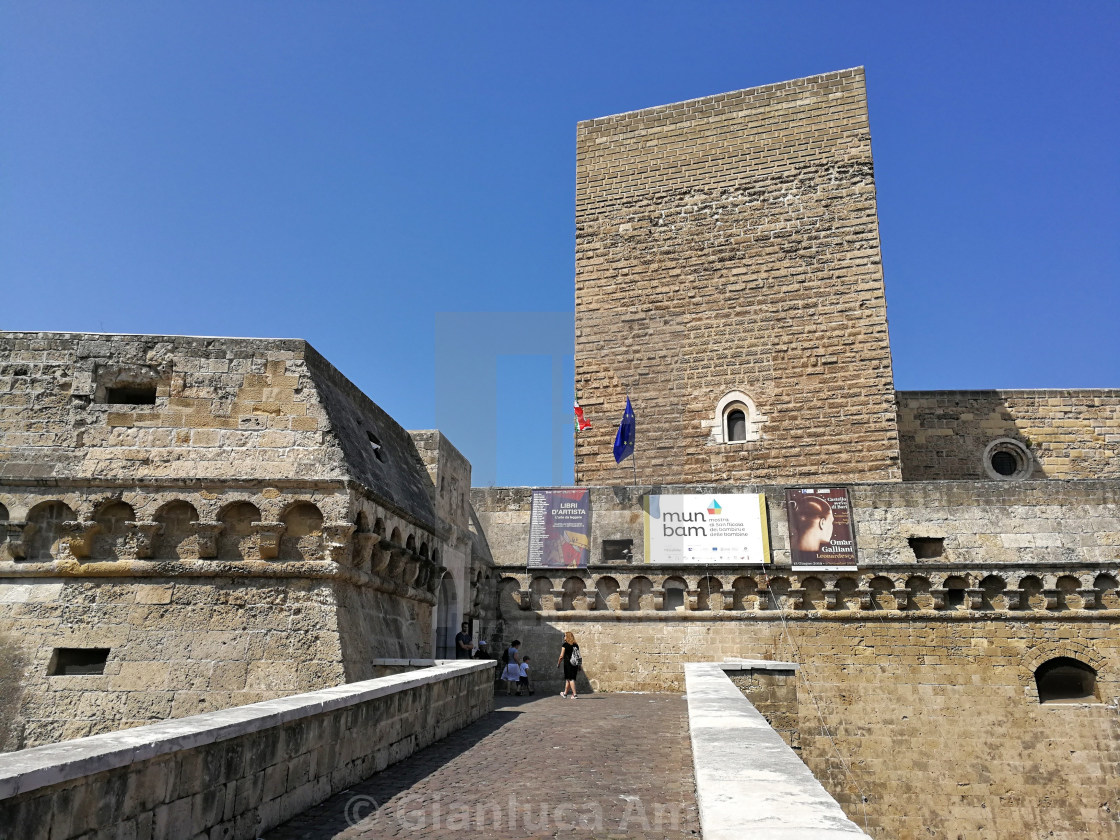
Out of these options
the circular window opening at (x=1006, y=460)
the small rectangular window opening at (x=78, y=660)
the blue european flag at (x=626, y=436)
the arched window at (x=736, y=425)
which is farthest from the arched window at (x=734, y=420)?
the small rectangular window opening at (x=78, y=660)

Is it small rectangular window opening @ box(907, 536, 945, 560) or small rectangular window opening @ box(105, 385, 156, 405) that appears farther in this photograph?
small rectangular window opening @ box(907, 536, 945, 560)

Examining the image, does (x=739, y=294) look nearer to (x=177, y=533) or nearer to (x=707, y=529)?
(x=707, y=529)

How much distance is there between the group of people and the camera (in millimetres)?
11344

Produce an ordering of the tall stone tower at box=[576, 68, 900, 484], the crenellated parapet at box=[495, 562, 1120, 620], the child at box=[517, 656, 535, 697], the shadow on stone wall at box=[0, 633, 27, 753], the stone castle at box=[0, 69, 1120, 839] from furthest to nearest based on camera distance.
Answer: the tall stone tower at box=[576, 68, 900, 484] < the child at box=[517, 656, 535, 697] < the crenellated parapet at box=[495, 562, 1120, 620] < the stone castle at box=[0, 69, 1120, 839] < the shadow on stone wall at box=[0, 633, 27, 753]

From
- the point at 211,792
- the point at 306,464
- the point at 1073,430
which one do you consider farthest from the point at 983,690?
the point at 211,792

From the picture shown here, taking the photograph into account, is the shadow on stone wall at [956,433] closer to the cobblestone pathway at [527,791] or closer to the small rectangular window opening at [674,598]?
the small rectangular window opening at [674,598]

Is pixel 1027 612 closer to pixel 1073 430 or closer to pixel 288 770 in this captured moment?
pixel 1073 430

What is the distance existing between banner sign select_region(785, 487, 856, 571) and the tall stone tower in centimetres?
206

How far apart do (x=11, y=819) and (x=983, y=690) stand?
493 inches

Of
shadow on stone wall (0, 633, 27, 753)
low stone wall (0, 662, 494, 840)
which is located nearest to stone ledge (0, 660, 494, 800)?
low stone wall (0, 662, 494, 840)

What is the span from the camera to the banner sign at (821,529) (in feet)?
41.0

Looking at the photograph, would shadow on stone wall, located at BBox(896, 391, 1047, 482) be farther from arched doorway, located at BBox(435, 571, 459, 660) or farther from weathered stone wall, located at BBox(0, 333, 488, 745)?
weathered stone wall, located at BBox(0, 333, 488, 745)

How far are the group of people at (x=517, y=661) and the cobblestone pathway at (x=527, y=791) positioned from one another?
343cm

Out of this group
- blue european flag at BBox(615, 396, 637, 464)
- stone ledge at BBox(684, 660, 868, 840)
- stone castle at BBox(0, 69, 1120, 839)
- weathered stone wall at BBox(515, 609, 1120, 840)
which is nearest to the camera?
stone ledge at BBox(684, 660, 868, 840)
